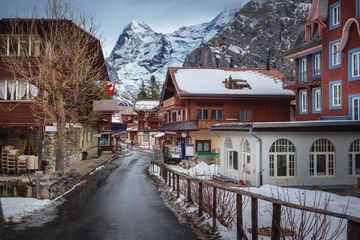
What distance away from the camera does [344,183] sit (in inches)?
946

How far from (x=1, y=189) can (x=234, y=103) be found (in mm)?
33470

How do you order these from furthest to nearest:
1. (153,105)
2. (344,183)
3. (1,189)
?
(153,105)
(344,183)
(1,189)

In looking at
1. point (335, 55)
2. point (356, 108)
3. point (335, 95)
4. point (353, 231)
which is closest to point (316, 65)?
point (335, 55)

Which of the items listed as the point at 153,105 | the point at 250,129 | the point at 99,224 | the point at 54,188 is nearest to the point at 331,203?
the point at 250,129

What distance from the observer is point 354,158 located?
2447 cm

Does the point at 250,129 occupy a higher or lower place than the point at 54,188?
higher

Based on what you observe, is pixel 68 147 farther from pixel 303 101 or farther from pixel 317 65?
pixel 317 65

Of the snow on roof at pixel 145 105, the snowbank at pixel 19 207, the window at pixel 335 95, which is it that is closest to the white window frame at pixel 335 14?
the window at pixel 335 95

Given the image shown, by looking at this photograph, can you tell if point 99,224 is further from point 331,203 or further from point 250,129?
point 250,129

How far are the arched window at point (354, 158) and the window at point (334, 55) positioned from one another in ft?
26.1

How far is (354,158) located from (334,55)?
9711 millimetres

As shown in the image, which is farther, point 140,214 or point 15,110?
point 15,110

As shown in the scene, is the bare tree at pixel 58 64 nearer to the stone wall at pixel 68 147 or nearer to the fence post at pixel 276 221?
the stone wall at pixel 68 147

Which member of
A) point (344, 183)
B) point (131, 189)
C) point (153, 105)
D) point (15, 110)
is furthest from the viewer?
point (153, 105)
